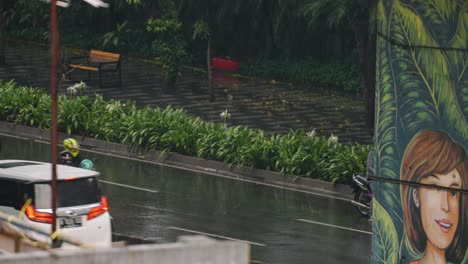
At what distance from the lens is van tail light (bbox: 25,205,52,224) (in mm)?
16203

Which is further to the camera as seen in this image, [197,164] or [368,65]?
[368,65]

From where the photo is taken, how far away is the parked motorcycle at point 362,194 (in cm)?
2277

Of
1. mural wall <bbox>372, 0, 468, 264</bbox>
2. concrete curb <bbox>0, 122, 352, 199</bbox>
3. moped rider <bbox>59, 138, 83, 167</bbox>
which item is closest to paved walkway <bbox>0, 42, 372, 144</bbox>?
concrete curb <bbox>0, 122, 352, 199</bbox>

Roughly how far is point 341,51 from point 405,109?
28.0 meters

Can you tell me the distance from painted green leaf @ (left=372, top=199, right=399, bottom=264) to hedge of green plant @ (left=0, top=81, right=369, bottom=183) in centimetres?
1139

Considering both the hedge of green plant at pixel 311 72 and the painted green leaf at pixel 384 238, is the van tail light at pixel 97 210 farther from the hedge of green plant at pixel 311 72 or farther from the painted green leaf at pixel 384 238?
the hedge of green plant at pixel 311 72

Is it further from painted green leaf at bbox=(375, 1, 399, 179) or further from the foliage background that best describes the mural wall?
Answer: the foliage background

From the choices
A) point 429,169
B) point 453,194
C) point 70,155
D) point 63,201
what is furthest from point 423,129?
point 70,155

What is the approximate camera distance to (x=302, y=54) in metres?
42.1

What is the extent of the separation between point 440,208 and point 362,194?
944 centimetres

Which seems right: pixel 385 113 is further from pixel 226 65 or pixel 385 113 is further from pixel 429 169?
pixel 226 65

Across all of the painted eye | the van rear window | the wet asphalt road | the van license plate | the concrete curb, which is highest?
the painted eye

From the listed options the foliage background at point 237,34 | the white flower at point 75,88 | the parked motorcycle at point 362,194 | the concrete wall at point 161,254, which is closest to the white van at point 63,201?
the parked motorcycle at point 362,194

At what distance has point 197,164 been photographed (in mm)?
27812
